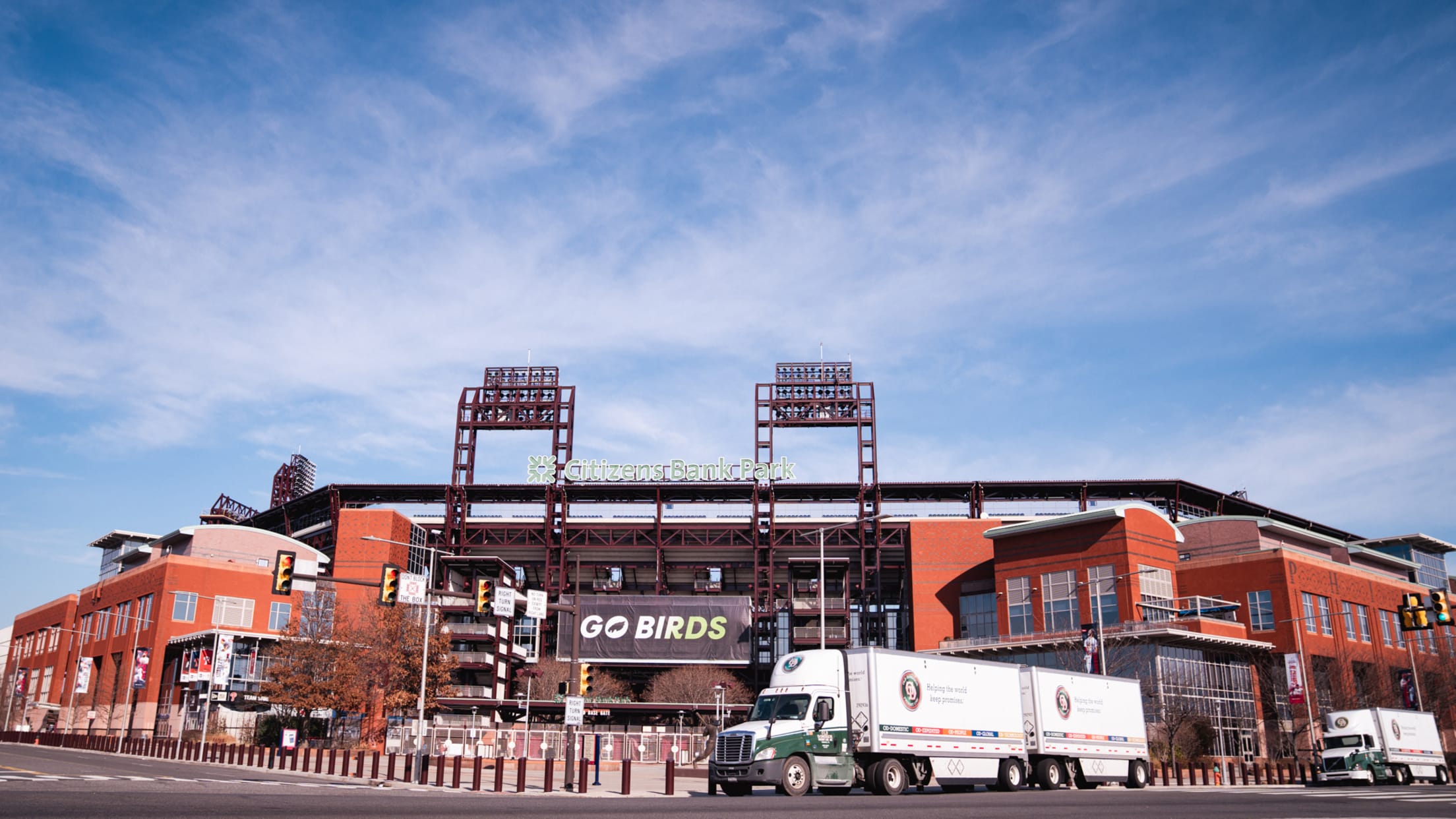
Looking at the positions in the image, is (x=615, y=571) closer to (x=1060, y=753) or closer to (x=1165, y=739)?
(x=1165, y=739)

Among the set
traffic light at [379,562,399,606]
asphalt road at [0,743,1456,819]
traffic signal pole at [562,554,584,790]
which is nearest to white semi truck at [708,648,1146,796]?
asphalt road at [0,743,1456,819]

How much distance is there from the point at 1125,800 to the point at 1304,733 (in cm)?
5933

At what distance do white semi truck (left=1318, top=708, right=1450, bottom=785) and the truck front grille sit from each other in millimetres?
33075

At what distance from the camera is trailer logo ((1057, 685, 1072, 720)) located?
34281mm

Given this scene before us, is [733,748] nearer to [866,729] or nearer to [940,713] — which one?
[866,729]

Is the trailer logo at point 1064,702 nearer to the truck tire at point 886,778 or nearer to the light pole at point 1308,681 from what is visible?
the truck tire at point 886,778

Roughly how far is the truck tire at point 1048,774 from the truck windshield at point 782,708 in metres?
9.47

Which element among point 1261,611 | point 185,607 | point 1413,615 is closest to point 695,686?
point 185,607

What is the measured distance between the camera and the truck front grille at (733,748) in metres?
28.6

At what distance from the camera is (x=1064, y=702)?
3444cm

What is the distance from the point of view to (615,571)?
114688mm

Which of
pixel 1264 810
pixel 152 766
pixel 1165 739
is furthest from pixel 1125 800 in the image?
pixel 1165 739

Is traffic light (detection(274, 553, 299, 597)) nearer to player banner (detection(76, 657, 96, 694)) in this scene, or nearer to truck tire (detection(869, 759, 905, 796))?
truck tire (detection(869, 759, 905, 796))

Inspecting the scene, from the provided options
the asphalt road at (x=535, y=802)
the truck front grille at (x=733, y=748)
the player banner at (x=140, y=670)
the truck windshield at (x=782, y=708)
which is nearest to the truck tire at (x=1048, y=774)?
the asphalt road at (x=535, y=802)
